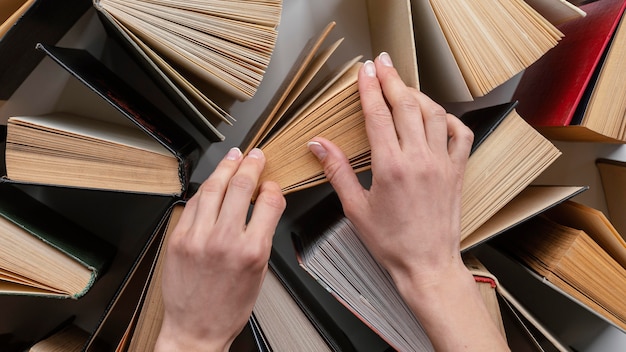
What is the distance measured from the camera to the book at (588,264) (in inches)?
30.3

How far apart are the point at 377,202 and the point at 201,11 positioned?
0.37 meters

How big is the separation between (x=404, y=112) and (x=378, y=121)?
0.04 m

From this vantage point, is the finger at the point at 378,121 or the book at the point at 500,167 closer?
the finger at the point at 378,121

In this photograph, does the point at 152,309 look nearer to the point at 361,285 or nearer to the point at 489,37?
the point at 361,285

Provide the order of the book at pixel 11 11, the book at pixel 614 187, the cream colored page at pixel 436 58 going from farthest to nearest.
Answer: the book at pixel 614 187
the cream colored page at pixel 436 58
the book at pixel 11 11

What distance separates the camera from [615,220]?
104cm

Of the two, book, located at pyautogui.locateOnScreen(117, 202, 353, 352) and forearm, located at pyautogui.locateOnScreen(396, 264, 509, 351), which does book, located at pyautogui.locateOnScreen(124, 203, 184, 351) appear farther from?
forearm, located at pyautogui.locateOnScreen(396, 264, 509, 351)

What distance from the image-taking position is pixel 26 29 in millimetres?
633

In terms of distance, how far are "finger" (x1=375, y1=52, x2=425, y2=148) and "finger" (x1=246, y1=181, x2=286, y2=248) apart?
193 millimetres

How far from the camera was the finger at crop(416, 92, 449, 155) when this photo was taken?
66cm

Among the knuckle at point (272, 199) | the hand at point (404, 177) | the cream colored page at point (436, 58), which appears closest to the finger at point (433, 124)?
the hand at point (404, 177)

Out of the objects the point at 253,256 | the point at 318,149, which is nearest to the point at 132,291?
the point at 253,256

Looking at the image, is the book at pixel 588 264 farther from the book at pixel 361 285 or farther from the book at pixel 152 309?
the book at pixel 152 309

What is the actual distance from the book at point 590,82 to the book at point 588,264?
5.9 inches
